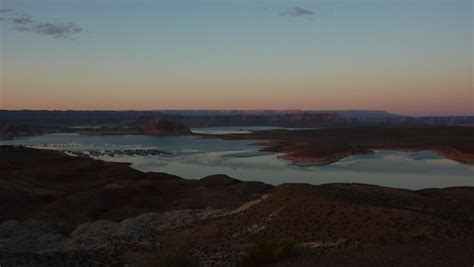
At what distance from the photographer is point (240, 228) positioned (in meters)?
20.1

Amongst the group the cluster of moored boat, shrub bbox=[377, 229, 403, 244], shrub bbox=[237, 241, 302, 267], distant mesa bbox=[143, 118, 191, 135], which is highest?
shrub bbox=[377, 229, 403, 244]

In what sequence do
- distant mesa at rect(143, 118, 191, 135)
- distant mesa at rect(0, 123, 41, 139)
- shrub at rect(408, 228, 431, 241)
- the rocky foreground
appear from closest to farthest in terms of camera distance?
the rocky foreground
shrub at rect(408, 228, 431, 241)
distant mesa at rect(0, 123, 41, 139)
distant mesa at rect(143, 118, 191, 135)

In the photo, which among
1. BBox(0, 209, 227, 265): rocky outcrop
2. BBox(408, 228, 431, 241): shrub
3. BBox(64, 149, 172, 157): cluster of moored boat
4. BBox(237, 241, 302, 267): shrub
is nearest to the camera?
BBox(237, 241, 302, 267): shrub

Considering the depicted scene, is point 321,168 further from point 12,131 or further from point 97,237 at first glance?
point 12,131

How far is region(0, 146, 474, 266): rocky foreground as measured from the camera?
12.3 metres

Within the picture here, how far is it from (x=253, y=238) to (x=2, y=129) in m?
128

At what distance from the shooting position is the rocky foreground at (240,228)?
12.3 m

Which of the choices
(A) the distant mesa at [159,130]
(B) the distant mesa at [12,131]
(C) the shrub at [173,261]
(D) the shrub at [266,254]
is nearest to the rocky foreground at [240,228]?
(D) the shrub at [266,254]

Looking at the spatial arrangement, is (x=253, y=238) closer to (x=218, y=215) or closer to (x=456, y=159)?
(x=218, y=215)

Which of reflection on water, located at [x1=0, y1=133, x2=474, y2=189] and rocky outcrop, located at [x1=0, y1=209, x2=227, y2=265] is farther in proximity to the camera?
reflection on water, located at [x1=0, y1=133, x2=474, y2=189]

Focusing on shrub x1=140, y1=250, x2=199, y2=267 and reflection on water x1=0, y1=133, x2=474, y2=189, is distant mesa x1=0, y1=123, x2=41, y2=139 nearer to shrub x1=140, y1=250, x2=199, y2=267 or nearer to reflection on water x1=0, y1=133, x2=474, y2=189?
reflection on water x1=0, y1=133, x2=474, y2=189

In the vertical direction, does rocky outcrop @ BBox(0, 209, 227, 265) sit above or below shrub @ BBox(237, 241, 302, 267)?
below

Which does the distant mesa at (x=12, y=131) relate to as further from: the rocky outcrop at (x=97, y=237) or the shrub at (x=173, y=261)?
the shrub at (x=173, y=261)

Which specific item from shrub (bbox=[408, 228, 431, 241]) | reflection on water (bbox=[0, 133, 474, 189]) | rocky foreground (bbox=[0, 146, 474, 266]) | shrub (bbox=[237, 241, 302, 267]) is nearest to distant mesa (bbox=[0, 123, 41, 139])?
reflection on water (bbox=[0, 133, 474, 189])
